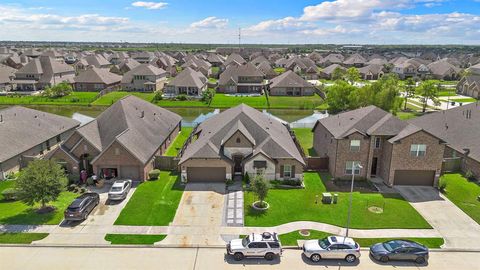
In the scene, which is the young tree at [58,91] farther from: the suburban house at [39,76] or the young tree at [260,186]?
the young tree at [260,186]

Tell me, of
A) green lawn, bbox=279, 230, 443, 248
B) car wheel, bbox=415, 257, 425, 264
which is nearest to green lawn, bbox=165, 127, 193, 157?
green lawn, bbox=279, 230, 443, 248

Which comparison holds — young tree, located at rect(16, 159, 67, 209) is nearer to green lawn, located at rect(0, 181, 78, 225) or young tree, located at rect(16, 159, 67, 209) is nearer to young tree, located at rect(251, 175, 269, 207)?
green lawn, located at rect(0, 181, 78, 225)

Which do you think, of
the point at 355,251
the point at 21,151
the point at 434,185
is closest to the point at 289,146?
the point at 434,185

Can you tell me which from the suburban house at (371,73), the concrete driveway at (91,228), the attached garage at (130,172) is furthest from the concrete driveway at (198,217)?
the suburban house at (371,73)

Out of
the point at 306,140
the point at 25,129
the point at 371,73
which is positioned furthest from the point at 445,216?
the point at 371,73

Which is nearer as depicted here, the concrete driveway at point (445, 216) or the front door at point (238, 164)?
the concrete driveway at point (445, 216)

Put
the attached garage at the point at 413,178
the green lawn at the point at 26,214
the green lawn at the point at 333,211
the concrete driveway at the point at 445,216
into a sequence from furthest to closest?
the attached garage at the point at 413,178 < the green lawn at the point at 333,211 < the green lawn at the point at 26,214 < the concrete driveway at the point at 445,216
